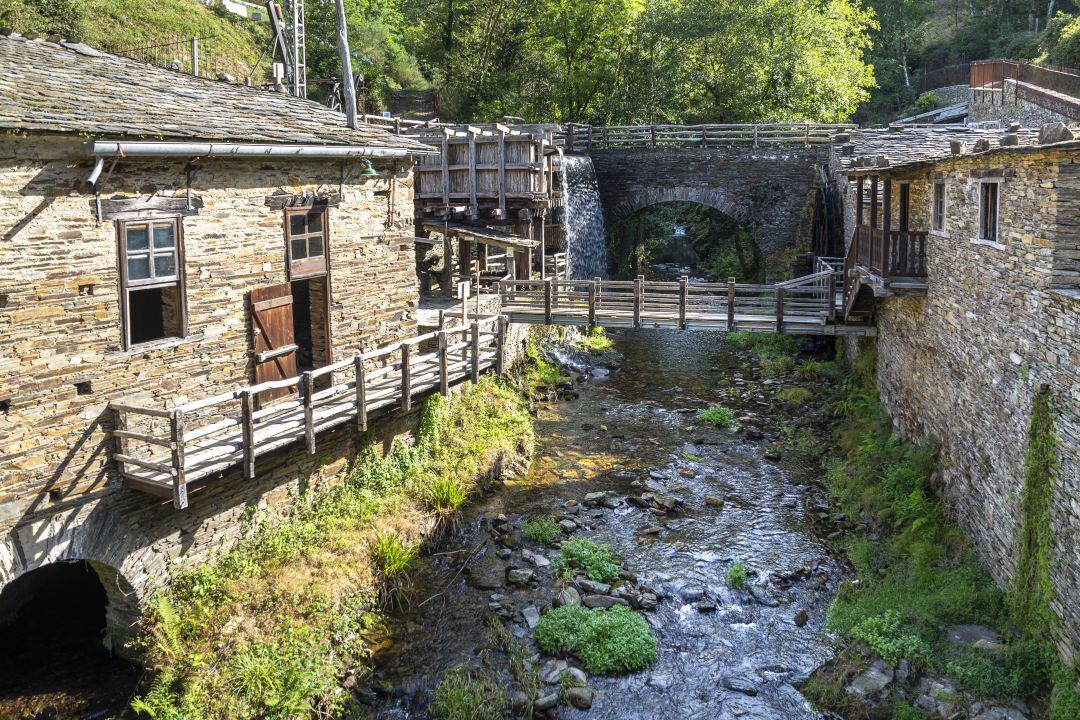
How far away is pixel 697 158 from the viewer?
1110 inches

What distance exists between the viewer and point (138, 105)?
10.2m

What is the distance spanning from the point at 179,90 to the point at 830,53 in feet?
91.0

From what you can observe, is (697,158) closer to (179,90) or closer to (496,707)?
(179,90)

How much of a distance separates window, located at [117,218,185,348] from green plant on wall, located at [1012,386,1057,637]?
9.76 meters

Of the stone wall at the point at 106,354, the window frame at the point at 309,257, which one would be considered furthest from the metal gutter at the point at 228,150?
the window frame at the point at 309,257

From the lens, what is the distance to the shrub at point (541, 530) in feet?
44.9

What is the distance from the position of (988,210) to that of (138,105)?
10780mm

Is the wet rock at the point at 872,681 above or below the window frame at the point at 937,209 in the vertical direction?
below

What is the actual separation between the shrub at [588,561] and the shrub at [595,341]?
11612 mm

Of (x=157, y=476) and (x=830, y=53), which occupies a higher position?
(x=830, y=53)

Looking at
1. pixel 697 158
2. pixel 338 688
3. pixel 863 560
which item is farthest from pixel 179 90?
pixel 697 158

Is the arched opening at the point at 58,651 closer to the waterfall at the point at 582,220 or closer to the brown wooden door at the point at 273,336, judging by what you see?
the brown wooden door at the point at 273,336

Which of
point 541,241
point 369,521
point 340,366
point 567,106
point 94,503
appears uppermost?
point 567,106

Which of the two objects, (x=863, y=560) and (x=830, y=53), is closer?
(x=863, y=560)
